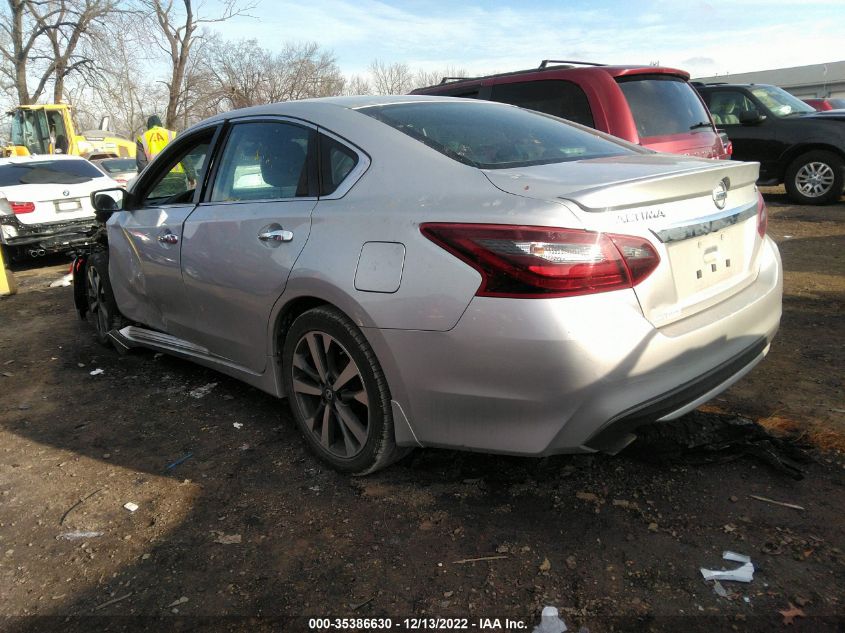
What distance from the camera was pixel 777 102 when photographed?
10344 mm

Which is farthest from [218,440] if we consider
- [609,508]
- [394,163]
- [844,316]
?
[844,316]

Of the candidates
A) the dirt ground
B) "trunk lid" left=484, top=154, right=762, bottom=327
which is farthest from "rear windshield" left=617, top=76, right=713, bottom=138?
"trunk lid" left=484, top=154, right=762, bottom=327

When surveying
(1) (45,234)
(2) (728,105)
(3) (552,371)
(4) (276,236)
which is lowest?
(1) (45,234)

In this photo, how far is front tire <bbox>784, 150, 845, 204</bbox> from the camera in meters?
9.42

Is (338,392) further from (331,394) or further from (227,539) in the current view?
(227,539)

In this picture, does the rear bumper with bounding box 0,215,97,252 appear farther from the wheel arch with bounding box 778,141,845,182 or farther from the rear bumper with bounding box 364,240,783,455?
the wheel arch with bounding box 778,141,845,182

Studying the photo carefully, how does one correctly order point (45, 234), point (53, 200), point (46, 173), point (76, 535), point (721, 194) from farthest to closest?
1. point (46, 173)
2. point (53, 200)
3. point (45, 234)
4. point (76, 535)
5. point (721, 194)

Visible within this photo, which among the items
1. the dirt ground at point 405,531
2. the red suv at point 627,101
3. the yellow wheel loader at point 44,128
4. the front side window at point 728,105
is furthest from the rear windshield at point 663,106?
the yellow wheel loader at point 44,128

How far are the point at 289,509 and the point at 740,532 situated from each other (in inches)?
66.9

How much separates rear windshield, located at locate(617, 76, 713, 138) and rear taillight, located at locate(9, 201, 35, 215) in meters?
7.65

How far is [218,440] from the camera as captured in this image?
3.41 metres

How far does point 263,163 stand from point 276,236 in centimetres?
56

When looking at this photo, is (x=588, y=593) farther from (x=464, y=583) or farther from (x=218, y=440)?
(x=218, y=440)

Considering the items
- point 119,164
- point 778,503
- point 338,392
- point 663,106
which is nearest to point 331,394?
point 338,392
